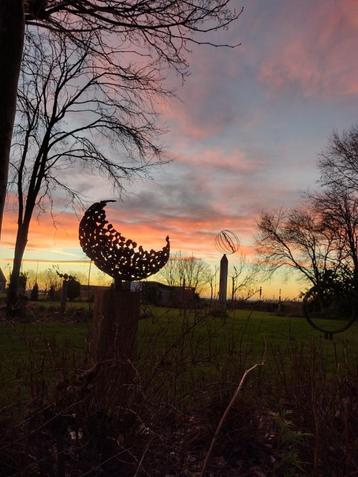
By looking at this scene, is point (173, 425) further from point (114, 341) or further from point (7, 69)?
point (7, 69)

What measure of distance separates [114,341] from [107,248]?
3.75 ft

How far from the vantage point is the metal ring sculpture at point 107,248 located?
4.18 metres

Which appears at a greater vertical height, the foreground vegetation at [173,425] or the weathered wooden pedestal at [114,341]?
the weathered wooden pedestal at [114,341]

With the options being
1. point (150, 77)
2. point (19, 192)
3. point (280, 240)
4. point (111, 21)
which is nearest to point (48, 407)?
point (111, 21)

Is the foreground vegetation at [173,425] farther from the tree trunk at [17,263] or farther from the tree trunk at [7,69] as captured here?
the tree trunk at [17,263]

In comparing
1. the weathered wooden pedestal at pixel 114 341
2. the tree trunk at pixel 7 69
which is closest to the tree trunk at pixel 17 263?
the weathered wooden pedestal at pixel 114 341

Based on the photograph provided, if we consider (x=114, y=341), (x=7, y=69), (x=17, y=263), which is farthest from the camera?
(x=17, y=263)

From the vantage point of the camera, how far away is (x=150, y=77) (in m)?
8.80

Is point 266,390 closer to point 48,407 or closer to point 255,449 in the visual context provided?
point 255,449

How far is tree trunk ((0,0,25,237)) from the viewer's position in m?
3.37

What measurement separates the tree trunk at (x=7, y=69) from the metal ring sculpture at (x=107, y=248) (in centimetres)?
84

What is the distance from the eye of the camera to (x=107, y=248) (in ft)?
13.7

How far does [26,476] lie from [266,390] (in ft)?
8.58

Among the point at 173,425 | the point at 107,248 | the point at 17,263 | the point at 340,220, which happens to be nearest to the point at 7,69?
the point at 107,248
